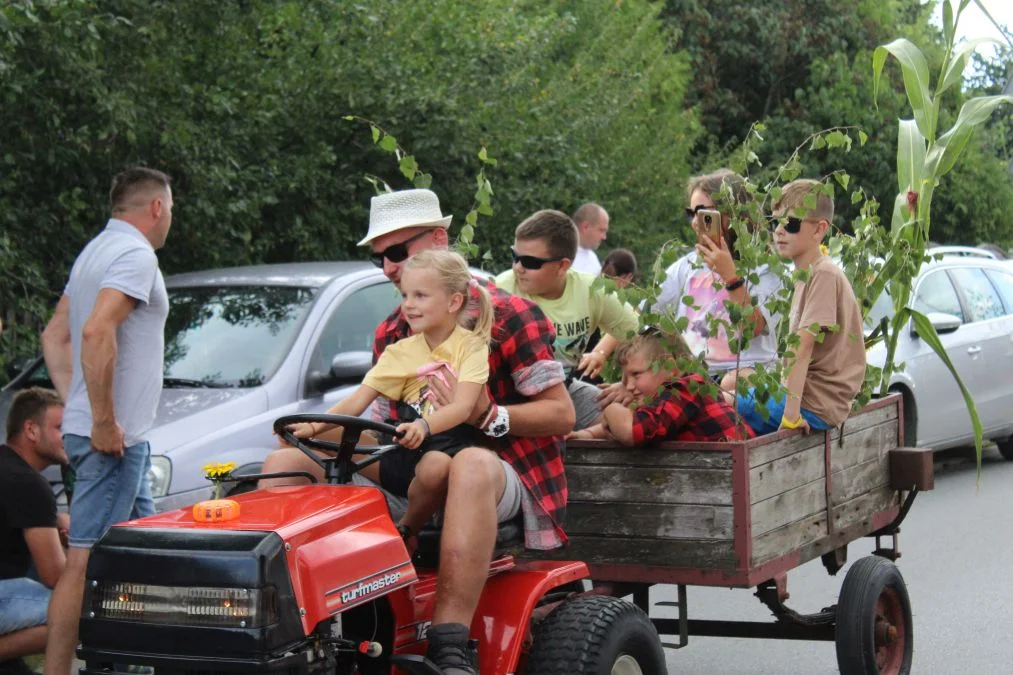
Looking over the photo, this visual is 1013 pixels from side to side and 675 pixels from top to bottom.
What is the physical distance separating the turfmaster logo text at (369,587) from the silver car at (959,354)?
701 centimetres

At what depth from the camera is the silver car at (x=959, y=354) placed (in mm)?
10867

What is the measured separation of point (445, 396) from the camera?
14.2 ft

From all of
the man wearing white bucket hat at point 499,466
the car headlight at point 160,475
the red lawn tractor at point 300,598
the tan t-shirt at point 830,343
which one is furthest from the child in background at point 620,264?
the red lawn tractor at point 300,598

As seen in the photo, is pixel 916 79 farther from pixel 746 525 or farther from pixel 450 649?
pixel 450 649

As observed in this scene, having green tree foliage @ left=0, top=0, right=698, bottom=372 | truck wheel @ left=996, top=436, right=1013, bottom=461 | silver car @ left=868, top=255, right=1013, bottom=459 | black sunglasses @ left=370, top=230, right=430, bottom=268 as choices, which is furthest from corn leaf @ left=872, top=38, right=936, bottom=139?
truck wheel @ left=996, top=436, right=1013, bottom=461

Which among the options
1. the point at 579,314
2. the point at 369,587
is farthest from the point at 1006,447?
the point at 369,587

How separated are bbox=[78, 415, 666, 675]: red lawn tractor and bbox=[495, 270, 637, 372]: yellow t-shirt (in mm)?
1838

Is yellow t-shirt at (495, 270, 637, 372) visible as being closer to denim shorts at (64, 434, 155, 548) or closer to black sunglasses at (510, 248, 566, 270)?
black sunglasses at (510, 248, 566, 270)

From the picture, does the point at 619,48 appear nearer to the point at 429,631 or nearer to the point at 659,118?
the point at 659,118

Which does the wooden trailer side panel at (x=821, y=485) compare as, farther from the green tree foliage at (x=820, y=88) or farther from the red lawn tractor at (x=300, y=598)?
the green tree foliage at (x=820, y=88)

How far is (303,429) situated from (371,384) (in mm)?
272

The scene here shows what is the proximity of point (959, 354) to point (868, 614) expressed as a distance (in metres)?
6.52

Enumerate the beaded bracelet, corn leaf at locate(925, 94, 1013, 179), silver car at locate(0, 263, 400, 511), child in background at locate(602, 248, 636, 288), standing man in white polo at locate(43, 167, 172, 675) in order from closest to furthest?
the beaded bracelet → standing man in white polo at locate(43, 167, 172, 675) → corn leaf at locate(925, 94, 1013, 179) → silver car at locate(0, 263, 400, 511) → child in background at locate(602, 248, 636, 288)

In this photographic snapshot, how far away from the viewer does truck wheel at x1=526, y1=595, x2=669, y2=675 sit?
4324 mm
